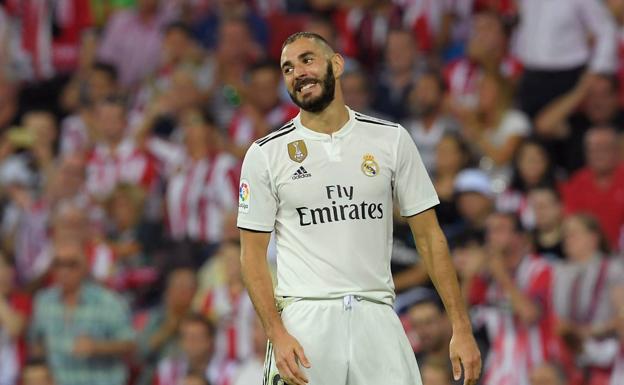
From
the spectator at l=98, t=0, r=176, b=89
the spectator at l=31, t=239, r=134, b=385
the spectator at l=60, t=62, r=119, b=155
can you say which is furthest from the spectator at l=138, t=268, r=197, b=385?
the spectator at l=98, t=0, r=176, b=89

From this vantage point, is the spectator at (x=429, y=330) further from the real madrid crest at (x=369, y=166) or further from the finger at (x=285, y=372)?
the finger at (x=285, y=372)

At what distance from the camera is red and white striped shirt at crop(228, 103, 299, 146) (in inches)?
518

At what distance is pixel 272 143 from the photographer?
6531 millimetres

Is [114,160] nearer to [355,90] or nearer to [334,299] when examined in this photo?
[355,90]

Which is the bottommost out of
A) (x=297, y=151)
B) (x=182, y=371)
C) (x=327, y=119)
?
(x=182, y=371)

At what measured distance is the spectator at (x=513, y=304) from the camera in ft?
33.3

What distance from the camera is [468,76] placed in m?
12.9

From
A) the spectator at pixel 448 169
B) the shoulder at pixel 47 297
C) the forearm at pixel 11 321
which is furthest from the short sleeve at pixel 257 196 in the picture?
the forearm at pixel 11 321

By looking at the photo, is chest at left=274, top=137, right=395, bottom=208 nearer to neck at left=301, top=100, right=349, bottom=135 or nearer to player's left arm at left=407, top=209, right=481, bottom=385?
neck at left=301, top=100, right=349, bottom=135

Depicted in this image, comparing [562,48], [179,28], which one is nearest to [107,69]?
[179,28]

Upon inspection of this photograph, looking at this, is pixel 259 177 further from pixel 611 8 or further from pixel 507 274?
pixel 611 8

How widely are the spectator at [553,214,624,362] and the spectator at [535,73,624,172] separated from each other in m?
1.72

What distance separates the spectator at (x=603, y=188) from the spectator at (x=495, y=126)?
0.69 m

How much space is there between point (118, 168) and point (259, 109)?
151 centimetres
